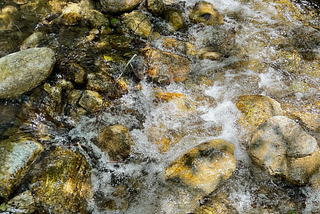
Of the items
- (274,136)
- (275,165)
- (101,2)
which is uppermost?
(101,2)

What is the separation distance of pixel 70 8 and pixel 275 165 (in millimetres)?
5476

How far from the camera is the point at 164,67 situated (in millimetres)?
4625

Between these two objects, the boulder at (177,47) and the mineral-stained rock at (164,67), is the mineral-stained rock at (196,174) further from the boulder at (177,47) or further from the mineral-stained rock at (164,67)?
the boulder at (177,47)

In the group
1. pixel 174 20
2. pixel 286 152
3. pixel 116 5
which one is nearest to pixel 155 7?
pixel 174 20

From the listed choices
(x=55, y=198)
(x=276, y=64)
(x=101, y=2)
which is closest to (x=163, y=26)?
(x=101, y=2)

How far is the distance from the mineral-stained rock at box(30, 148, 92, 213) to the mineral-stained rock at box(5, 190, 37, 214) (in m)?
0.07

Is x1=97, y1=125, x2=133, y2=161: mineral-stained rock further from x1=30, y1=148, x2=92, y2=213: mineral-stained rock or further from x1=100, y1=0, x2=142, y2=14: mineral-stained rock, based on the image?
x1=100, y1=0, x2=142, y2=14: mineral-stained rock

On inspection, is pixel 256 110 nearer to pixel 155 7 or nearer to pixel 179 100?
pixel 179 100

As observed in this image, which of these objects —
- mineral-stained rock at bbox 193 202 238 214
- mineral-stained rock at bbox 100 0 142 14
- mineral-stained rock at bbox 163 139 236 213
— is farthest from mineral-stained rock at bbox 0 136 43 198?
mineral-stained rock at bbox 100 0 142 14

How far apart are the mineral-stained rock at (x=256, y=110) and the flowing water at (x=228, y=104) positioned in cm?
14

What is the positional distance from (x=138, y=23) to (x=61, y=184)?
398cm

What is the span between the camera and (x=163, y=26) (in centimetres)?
575

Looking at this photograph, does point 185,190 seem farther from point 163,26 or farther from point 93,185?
point 163,26

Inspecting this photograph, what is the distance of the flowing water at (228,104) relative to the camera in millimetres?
3385
